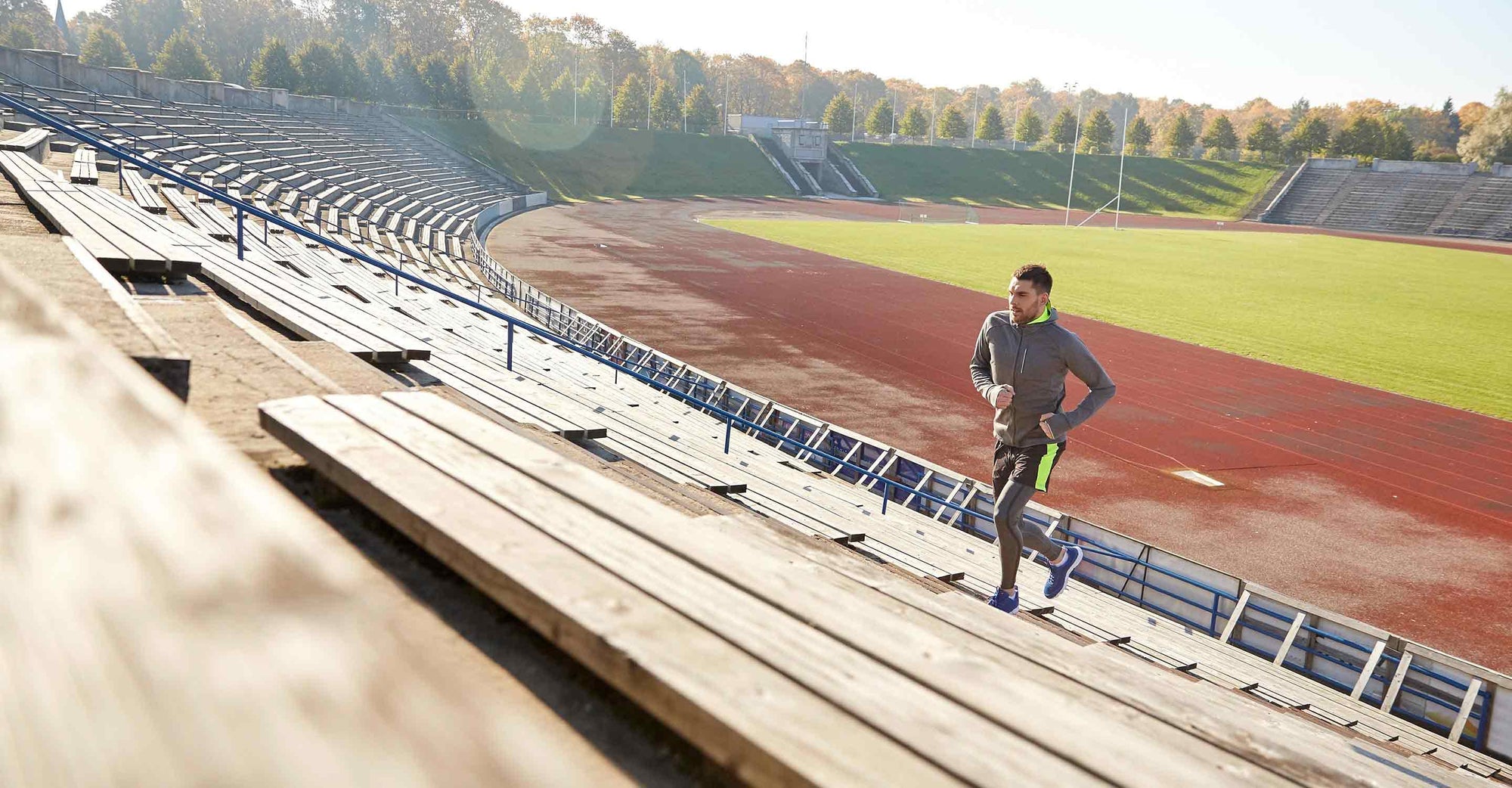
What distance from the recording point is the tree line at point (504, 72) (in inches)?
3036

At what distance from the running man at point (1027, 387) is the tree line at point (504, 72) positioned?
245 ft

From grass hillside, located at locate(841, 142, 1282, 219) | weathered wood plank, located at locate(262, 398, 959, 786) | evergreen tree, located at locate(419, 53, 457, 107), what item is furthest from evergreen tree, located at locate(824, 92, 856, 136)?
weathered wood plank, located at locate(262, 398, 959, 786)

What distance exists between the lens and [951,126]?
11412 cm

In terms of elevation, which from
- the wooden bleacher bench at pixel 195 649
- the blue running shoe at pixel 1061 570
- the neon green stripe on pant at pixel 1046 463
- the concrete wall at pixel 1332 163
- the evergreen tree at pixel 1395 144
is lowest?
the blue running shoe at pixel 1061 570

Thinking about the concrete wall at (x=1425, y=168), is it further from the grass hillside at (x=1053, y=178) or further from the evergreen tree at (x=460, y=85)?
the evergreen tree at (x=460, y=85)

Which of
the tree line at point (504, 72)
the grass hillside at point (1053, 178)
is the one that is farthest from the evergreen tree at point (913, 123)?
the grass hillside at point (1053, 178)

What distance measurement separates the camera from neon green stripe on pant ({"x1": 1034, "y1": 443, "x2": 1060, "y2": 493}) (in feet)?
22.4

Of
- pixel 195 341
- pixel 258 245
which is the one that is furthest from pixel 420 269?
pixel 195 341

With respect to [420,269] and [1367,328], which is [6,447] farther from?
[1367,328]

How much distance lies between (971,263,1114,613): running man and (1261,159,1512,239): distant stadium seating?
8417 centimetres

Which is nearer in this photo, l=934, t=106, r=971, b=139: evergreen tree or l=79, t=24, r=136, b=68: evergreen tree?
l=79, t=24, r=136, b=68: evergreen tree

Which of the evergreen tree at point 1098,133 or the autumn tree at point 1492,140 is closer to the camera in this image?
the autumn tree at point 1492,140

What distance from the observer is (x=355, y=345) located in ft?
24.0

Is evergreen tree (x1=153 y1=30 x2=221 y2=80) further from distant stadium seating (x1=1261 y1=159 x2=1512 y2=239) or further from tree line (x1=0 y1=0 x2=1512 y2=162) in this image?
distant stadium seating (x1=1261 y1=159 x2=1512 y2=239)
